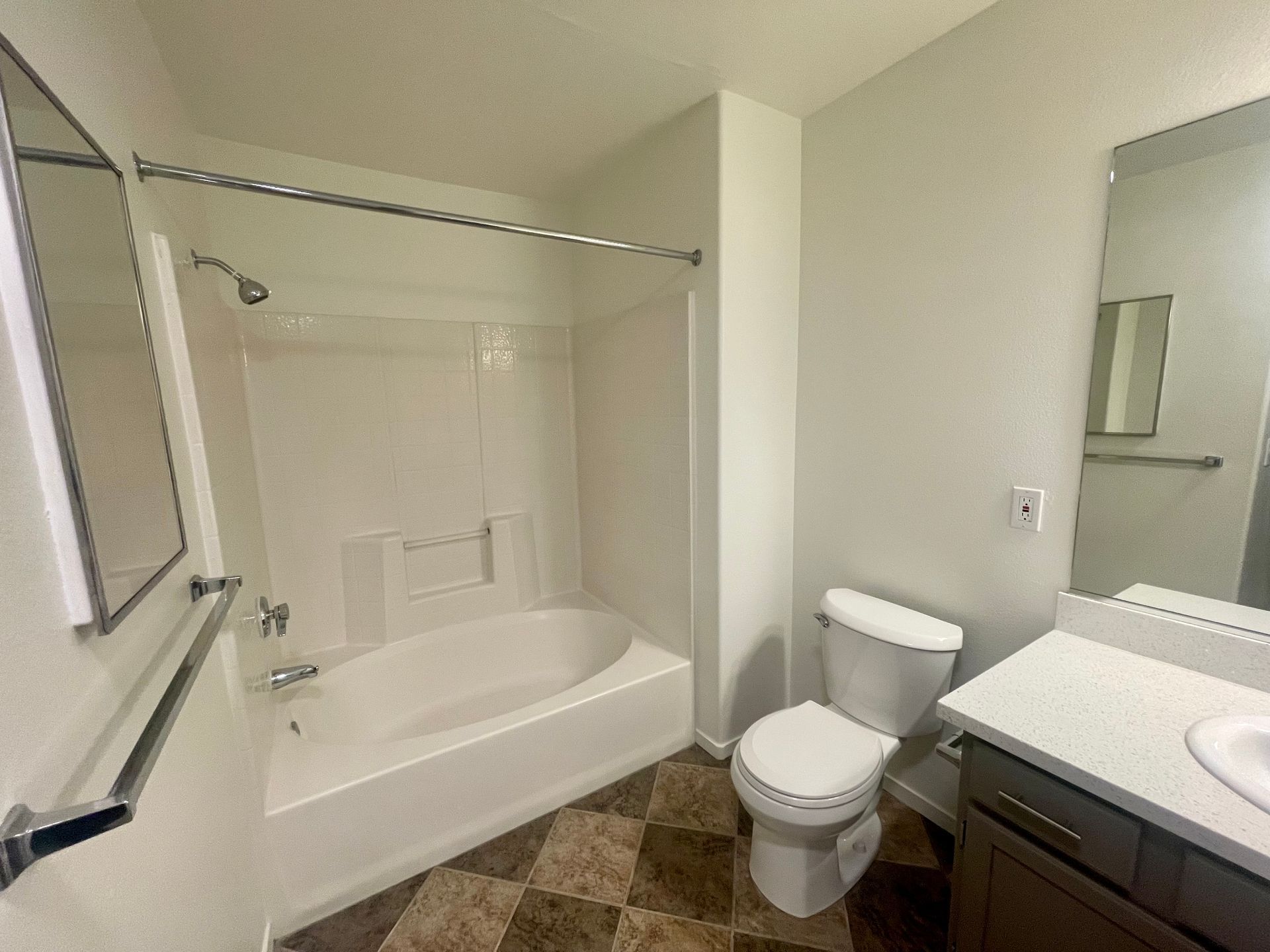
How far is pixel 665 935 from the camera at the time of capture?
1380 mm

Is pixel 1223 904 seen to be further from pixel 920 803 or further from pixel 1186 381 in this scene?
pixel 920 803

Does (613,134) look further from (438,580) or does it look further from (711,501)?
(438,580)

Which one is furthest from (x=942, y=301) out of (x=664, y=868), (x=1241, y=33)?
(x=664, y=868)

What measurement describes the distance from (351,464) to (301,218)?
39.1 inches

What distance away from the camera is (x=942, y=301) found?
1.51m

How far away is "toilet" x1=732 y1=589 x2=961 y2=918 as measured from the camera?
1316 millimetres

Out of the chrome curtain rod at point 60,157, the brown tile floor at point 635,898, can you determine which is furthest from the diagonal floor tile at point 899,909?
the chrome curtain rod at point 60,157

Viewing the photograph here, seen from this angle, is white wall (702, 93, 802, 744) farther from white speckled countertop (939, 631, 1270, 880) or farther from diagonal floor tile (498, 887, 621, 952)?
white speckled countertop (939, 631, 1270, 880)

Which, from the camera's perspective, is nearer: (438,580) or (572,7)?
(572,7)

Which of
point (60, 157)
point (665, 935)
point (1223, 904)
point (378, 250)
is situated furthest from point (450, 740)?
point (378, 250)

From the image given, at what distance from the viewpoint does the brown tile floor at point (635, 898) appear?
4.48ft

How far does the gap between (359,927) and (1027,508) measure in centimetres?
214

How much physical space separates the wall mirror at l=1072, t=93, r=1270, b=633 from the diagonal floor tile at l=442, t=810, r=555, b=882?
5.79 ft

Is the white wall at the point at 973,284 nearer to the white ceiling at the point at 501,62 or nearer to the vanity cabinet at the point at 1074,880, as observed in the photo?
the white ceiling at the point at 501,62
